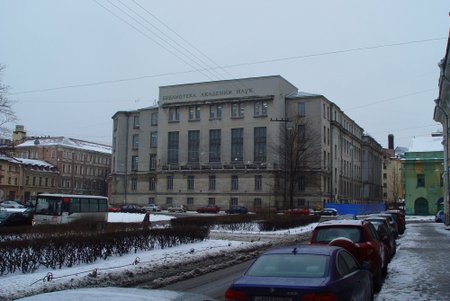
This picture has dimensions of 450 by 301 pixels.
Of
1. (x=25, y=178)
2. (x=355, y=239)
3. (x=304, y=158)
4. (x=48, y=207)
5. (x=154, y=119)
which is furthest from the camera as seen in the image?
(x=25, y=178)

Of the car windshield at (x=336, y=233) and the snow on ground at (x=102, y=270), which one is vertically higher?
the car windshield at (x=336, y=233)

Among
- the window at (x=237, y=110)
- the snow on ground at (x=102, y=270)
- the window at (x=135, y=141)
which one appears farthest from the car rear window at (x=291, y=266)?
the window at (x=135, y=141)

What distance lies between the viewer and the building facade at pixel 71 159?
12656 centimetres

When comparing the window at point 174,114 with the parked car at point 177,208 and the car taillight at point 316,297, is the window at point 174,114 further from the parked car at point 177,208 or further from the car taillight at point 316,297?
the car taillight at point 316,297

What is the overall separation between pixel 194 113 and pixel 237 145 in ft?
35.6

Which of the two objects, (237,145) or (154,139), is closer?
(237,145)

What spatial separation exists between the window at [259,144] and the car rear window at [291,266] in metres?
76.8

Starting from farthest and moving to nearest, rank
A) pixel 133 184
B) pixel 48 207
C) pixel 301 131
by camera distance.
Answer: pixel 133 184 < pixel 301 131 < pixel 48 207

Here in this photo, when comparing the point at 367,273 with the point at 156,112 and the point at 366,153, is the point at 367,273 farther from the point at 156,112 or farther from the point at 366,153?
the point at 366,153

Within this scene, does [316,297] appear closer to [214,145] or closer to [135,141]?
[214,145]

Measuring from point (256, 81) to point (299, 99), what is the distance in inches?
319

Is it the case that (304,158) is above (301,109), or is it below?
below

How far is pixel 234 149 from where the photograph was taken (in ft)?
289

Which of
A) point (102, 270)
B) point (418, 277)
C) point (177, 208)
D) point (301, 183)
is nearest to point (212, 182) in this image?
point (177, 208)
